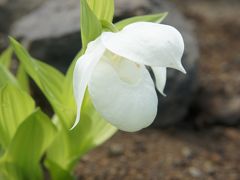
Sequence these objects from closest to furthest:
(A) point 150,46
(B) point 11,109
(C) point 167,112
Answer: (A) point 150,46
(B) point 11,109
(C) point 167,112

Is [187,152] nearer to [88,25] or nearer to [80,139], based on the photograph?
[80,139]

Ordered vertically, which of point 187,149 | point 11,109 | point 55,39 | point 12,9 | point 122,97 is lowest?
point 187,149

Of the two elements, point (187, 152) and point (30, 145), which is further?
point (187, 152)

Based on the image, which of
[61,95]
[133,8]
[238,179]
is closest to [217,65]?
[133,8]

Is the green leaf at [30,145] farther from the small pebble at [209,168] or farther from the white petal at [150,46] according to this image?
the small pebble at [209,168]

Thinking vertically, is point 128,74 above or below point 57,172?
above

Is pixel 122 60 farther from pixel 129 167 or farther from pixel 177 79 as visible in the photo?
pixel 177 79

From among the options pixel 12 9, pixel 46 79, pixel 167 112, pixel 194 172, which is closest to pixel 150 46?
pixel 46 79
